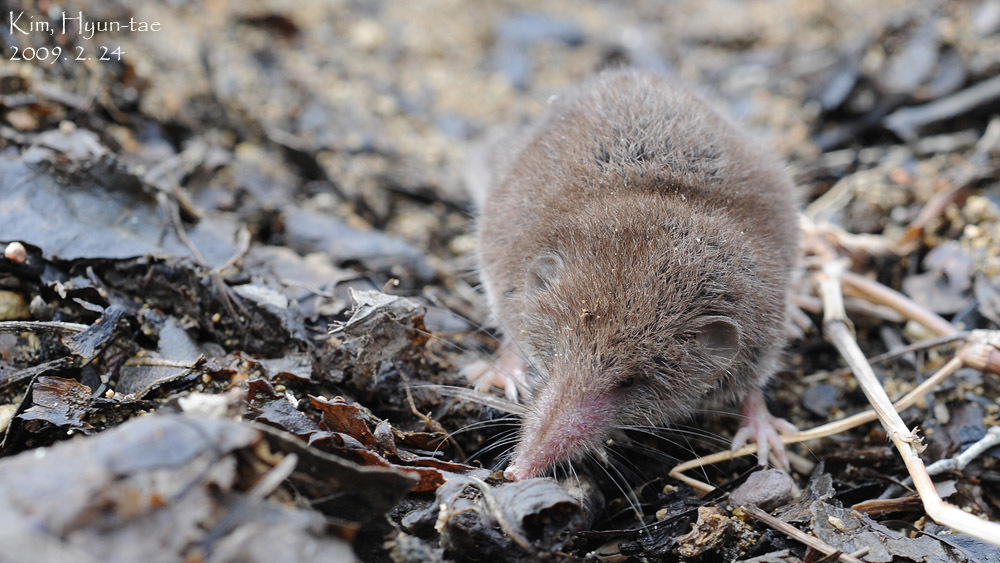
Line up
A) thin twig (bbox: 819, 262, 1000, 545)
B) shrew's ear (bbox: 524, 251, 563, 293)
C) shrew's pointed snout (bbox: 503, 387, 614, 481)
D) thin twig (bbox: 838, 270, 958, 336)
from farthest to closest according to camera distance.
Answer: thin twig (bbox: 838, 270, 958, 336), shrew's ear (bbox: 524, 251, 563, 293), shrew's pointed snout (bbox: 503, 387, 614, 481), thin twig (bbox: 819, 262, 1000, 545)

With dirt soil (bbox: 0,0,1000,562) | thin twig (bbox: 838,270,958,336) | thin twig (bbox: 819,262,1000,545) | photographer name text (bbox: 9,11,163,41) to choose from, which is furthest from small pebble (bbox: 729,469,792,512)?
photographer name text (bbox: 9,11,163,41)

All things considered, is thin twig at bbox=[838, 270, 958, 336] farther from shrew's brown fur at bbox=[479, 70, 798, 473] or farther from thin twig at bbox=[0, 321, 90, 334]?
thin twig at bbox=[0, 321, 90, 334]

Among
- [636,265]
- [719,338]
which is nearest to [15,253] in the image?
[636,265]

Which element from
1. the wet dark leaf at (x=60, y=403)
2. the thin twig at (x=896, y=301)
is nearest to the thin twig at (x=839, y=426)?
the thin twig at (x=896, y=301)

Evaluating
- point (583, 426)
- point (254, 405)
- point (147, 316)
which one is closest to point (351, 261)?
point (147, 316)

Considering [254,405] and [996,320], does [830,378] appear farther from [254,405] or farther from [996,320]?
[254,405]

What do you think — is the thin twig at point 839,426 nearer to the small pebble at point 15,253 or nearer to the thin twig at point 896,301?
the thin twig at point 896,301

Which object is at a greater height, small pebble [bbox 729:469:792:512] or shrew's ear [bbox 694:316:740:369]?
shrew's ear [bbox 694:316:740:369]
